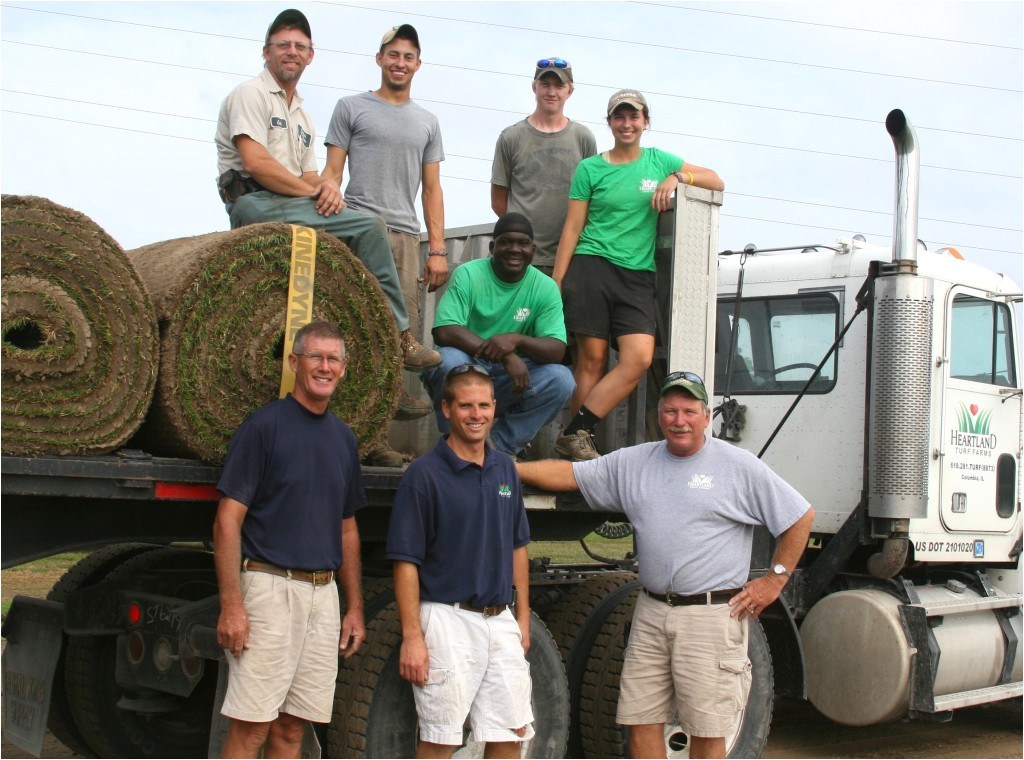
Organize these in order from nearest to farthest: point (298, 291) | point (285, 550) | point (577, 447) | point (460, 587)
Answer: point (285, 550) → point (460, 587) → point (298, 291) → point (577, 447)

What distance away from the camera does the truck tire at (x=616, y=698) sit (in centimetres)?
568

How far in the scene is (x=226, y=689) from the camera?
448cm

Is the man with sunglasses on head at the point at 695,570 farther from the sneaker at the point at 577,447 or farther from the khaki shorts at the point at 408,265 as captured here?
the khaki shorts at the point at 408,265

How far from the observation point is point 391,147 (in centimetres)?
582

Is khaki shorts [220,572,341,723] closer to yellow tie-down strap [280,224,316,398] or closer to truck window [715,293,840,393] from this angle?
yellow tie-down strap [280,224,316,398]

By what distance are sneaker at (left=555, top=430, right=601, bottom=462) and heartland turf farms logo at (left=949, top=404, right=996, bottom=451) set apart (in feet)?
10.4

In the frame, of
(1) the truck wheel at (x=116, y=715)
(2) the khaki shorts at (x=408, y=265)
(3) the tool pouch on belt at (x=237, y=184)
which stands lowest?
(1) the truck wheel at (x=116, y=715)

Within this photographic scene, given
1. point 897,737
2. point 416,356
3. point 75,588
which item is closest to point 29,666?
point 75,588

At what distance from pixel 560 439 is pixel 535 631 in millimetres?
902

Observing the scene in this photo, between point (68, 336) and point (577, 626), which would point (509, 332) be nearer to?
point (577, 626)

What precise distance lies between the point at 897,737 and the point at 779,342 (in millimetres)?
2764

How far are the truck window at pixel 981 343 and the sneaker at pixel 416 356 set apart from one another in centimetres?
397

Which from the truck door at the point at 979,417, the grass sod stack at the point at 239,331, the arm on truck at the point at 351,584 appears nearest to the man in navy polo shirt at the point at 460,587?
the arm on truck at the point at 351,584

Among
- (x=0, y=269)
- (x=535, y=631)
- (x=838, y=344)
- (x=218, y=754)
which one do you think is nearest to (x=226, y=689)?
(x=218, y=754)
